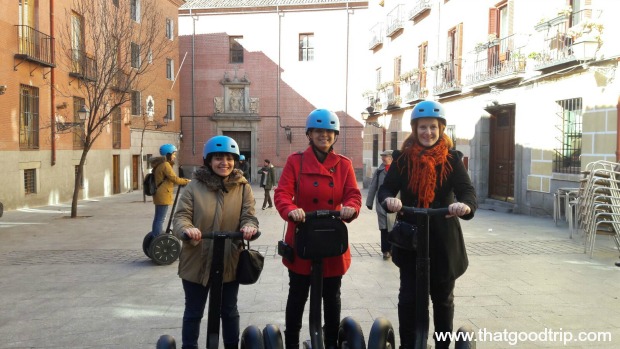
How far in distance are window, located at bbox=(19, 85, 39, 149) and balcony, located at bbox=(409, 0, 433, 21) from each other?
1419cm

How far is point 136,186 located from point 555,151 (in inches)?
804

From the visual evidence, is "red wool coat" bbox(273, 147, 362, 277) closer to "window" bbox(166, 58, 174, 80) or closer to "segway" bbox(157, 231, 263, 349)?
"segway" bbox(157, 231, 263, 349)

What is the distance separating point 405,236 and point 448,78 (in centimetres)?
1605

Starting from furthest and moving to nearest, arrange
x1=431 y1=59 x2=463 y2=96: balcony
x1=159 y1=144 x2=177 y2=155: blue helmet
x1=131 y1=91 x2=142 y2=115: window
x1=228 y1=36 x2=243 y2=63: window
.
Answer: x1=228 y1=36 x2=243 y2=63: window
x1=131 y1=91 x2=142 y2=115: window
x1=431 y1=59 x2=463 y2=96: balcony
x1=159 y1=144 x2=177 y2=155: blue helmet

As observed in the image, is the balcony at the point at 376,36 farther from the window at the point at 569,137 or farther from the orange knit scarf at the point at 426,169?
the orange knit scarf at the point at 426,169

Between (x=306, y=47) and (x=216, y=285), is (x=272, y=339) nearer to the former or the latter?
(x=216, y=285)

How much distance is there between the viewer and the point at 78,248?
9.25 meters

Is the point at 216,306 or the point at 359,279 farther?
the point at 359,279

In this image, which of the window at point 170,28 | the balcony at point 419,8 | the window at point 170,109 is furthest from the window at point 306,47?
the balcony at point 419,8

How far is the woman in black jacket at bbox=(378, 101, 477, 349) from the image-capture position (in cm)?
338

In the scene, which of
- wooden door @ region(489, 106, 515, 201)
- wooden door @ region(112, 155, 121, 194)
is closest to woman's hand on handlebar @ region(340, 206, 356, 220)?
wooden door @ region(489, 106, 515, 201)

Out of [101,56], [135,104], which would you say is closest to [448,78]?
[101,56]

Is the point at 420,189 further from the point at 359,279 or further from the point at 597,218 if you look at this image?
the point at 597,218

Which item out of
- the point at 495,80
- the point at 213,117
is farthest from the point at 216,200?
the point at 213,117
